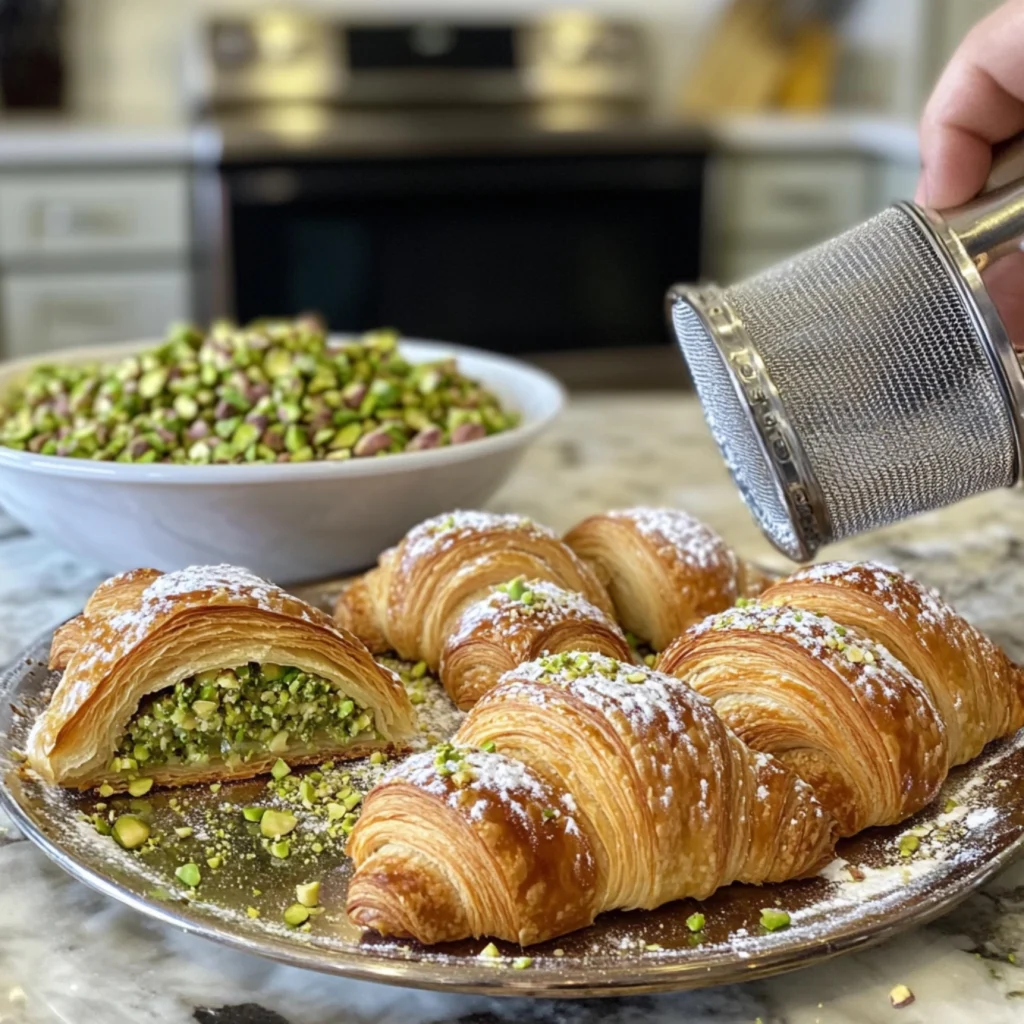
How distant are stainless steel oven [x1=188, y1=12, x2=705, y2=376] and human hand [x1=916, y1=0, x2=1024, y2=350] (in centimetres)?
216

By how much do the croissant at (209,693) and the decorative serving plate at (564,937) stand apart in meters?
0.02

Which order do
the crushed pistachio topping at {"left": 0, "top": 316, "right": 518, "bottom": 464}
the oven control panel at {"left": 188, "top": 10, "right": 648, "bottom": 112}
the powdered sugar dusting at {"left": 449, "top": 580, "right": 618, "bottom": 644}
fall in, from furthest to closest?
1. the oven control panel at {"left": 188, "top": 10, "right": 648, "bottom": 112}
2. the crushed pistachio topping at {"left": 0, "top": 316, "right": 518, "bottom": 464}
3. the powdered sugar dusting at {"left": 449, "top": 580, "right": 618, "bottom": 644}

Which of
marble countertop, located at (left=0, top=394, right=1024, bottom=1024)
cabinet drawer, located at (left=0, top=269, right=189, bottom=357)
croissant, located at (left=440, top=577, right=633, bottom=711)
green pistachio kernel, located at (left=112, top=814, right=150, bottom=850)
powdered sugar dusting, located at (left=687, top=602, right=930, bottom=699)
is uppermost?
powdered sugar dusting, located at (left=687, top=602, right=930, bottom=699)

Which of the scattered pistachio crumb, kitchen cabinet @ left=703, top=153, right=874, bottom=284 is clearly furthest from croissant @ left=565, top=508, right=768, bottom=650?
kitchen cabinet @ left=703, top=153, right=874, bottom=284

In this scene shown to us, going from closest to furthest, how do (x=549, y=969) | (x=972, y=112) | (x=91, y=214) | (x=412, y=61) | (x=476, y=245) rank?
(x=549, y=969), (x=972, y=112), (x=91, y=214), (x=476, y=245), (x=412, y=61)

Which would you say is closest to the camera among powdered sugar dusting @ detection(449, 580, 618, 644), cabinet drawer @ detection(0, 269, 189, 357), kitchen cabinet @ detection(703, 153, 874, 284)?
powdered sugar dusting @ detection(449, 580, 618, 644)

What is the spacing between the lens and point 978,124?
1.23 meters

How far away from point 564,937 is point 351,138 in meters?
2.80

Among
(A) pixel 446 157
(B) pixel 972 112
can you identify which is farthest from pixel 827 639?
(A) pixel 446 157

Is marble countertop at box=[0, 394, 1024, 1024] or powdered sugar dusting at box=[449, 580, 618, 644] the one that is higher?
powdered sugar dusting at box=[449, 580, 618, 644]

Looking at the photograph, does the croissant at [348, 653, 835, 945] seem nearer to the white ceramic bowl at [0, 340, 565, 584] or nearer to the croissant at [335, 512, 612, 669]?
the croissant at [335, 512, 612, 669]

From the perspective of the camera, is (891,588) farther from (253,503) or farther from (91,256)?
(91,256)

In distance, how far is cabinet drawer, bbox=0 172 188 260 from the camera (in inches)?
126

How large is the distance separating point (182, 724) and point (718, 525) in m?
0.78
